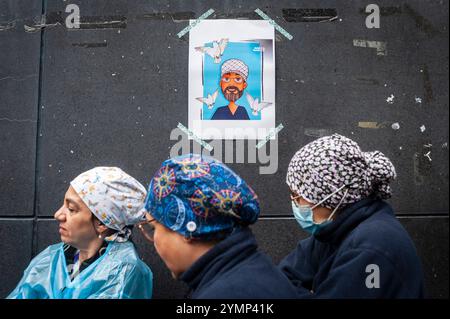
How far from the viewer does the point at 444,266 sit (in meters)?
3.38

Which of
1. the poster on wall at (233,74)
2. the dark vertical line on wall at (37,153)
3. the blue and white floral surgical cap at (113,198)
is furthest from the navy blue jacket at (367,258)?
the dark vertical line on wall at (37,153)

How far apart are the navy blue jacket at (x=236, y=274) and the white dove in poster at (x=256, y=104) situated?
5.41 ft

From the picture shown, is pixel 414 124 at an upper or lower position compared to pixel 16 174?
upper

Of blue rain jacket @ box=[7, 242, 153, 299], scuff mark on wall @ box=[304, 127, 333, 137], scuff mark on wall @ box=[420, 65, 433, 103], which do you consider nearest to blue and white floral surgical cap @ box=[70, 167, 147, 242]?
blue rain jacket @ box=[7, 242, 153, 299]

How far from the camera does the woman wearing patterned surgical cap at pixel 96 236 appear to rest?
8.18ft

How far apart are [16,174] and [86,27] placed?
1.06 meters

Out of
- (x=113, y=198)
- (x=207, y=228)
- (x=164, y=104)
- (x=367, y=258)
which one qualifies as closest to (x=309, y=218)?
(x=367, y=258)

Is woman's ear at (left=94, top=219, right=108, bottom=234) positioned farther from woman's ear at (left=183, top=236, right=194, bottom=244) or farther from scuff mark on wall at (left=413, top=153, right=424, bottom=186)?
scuff mark on wall at (left=413, top=153, right=424, bottom=186)

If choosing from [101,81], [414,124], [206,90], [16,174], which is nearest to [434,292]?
[414,124]

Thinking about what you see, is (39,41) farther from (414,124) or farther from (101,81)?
(414,124)

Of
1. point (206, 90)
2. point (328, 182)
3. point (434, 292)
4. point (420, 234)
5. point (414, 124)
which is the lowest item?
point (434, 292)

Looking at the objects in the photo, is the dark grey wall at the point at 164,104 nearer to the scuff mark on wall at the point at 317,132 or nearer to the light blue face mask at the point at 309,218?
the scuff mark on wall at the point at 317,132

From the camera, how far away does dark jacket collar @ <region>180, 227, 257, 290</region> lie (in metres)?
1.71

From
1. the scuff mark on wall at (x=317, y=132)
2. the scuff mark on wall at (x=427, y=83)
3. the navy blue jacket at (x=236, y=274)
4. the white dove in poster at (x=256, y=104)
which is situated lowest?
the navy blue jacket at (x=236, y=274)
